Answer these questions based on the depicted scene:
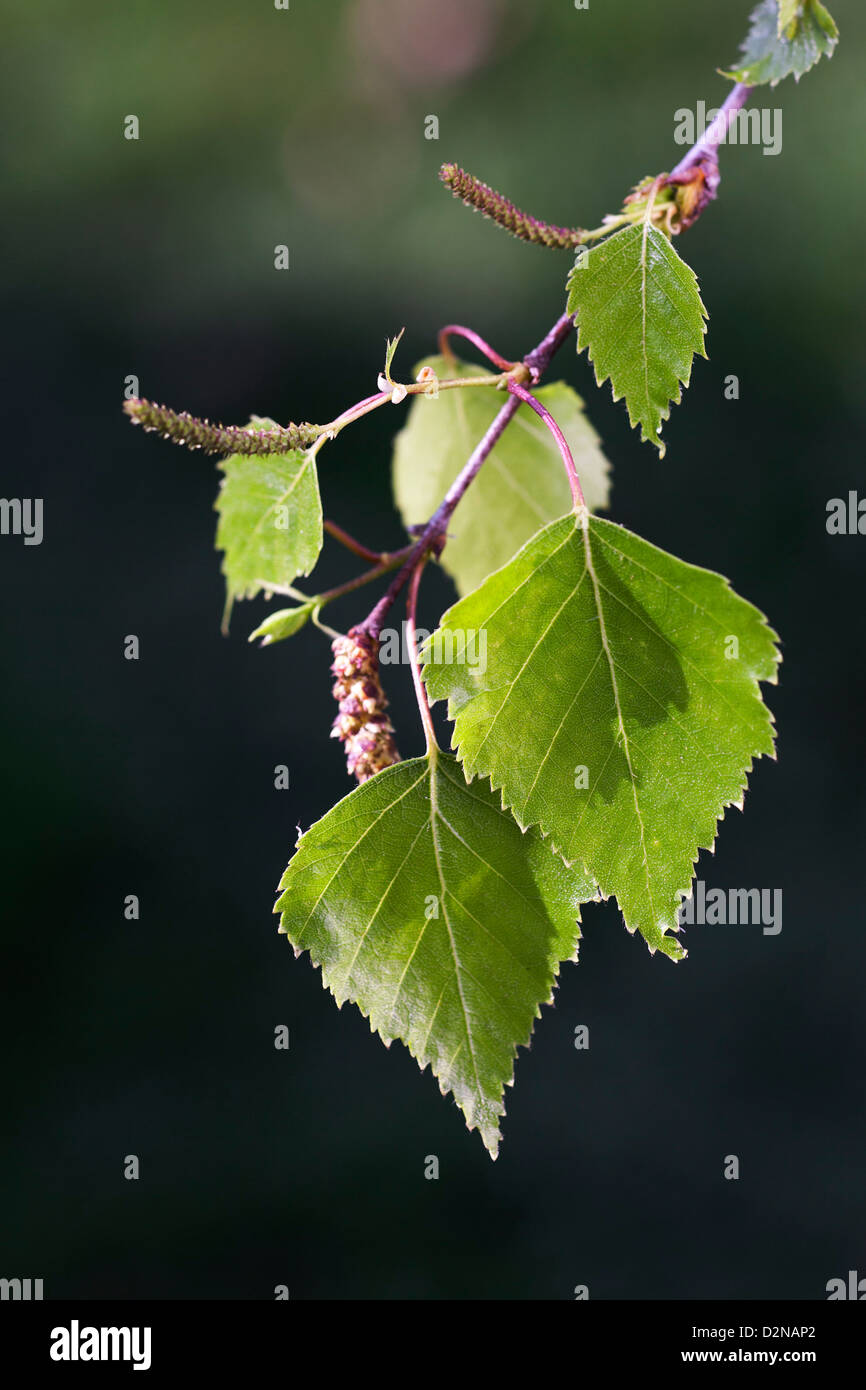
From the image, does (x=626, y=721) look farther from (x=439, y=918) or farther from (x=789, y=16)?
(x=789, y=16)

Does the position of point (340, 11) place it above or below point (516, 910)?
above

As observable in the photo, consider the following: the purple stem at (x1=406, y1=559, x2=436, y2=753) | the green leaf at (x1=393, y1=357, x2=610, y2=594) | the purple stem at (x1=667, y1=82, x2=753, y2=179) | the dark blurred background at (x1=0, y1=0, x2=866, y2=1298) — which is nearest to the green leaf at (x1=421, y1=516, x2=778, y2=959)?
the purple stem at (x1=406, y1=559, x2=436, y2=753)

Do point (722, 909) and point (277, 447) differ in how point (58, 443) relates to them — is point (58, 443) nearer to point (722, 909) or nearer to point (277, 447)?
point (722, 909)

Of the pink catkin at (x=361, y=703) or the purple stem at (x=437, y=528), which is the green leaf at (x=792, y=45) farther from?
the pink catkin at (x=361, y=703)

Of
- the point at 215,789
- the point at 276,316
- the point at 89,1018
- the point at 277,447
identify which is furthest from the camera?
the point at 276,316

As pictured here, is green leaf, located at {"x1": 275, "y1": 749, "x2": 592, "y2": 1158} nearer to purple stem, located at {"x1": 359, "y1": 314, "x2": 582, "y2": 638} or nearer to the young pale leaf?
purple stem, located at {"x1": 359, "y1": 314, "x2": 582, "y2": 638}

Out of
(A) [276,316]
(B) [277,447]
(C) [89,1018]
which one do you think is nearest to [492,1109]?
(B) [277,447]

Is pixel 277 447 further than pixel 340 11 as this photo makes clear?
No

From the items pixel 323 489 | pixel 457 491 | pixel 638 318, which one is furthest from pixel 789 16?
pixel 323 489
